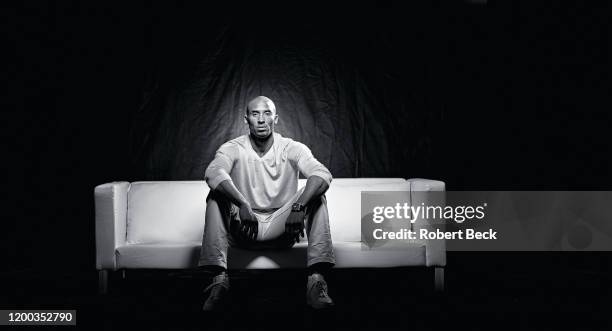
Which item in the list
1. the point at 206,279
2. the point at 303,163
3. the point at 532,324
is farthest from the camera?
the point at 206,279

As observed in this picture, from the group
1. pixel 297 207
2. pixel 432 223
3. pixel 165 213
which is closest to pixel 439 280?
pixel 432 223

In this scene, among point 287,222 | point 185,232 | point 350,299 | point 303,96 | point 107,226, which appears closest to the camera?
point 287,222

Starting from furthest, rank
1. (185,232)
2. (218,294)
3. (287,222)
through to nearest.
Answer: (185,232)
(287,222)
(218,294)

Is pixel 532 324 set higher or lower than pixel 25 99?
lower

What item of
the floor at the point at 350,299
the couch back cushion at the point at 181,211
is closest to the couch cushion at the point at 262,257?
the floor at the point at 350,299

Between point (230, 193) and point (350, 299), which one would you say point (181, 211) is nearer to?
point (230, 193)

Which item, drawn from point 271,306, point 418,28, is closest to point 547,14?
point 418,28

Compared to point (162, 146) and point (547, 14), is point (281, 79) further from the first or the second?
point (547, 14)

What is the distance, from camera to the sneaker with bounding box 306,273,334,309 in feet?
8.57

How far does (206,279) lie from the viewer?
11.9ft

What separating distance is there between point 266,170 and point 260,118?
0.88 feet

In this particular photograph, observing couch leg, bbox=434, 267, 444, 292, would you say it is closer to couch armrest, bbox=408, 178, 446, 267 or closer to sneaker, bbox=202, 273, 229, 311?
couch armrest, bbox=408, 178, 446, 267

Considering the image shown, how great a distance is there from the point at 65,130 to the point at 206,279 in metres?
1.36

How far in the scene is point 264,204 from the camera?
123 inches
